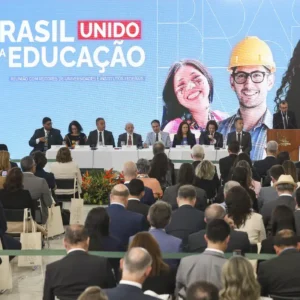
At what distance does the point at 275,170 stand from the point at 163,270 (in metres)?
3.14

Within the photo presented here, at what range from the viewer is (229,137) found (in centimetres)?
1293

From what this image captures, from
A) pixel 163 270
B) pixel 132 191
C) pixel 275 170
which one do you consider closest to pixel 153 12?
pixel 275 170

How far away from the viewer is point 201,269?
4.86m

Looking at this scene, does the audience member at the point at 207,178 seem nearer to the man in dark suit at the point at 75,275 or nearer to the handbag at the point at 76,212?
the handbag at the point at 76,212

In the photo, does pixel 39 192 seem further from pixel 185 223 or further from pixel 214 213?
pixel 214 213

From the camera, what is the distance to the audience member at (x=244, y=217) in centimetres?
633

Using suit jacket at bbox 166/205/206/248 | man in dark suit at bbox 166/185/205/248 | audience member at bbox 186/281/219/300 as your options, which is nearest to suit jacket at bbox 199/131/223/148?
man in dark suit at bbox 166/185/205/248

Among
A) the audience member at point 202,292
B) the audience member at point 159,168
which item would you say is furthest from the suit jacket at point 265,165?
the audience member at point 202,292

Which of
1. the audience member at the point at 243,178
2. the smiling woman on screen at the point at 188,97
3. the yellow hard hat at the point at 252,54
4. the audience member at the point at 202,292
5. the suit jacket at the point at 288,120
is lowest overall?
the audience member at the point at 202,292


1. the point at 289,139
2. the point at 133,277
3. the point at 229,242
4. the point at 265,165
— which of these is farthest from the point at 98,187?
the point at 133,277

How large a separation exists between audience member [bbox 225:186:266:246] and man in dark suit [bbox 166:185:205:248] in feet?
0.79

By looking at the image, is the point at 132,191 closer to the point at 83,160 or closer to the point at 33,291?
the point at 33,291

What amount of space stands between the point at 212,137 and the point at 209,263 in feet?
27.0

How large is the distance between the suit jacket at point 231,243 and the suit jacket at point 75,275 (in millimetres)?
899
